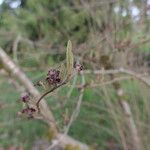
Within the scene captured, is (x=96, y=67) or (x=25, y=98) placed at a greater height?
(x=25, y=98)

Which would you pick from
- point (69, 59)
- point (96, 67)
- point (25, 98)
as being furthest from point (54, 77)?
point (96, 67)

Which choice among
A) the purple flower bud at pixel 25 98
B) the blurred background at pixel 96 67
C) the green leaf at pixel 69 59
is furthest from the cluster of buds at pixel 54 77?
the blurred background at pixel 96 67

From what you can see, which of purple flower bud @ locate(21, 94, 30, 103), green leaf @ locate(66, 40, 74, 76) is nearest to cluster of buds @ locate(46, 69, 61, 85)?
green leaf @ locate(66, 40, 74, 76)

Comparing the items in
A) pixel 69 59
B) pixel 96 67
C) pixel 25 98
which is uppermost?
pixel 69 59

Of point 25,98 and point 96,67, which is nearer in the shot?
point 25,98

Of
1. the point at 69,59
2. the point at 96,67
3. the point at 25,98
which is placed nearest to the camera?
the point at 69,59

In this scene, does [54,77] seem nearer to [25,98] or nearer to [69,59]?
[69,59]

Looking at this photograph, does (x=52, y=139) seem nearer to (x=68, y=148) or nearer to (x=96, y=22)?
(x=68, y=148)

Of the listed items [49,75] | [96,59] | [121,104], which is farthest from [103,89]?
[49,75]
